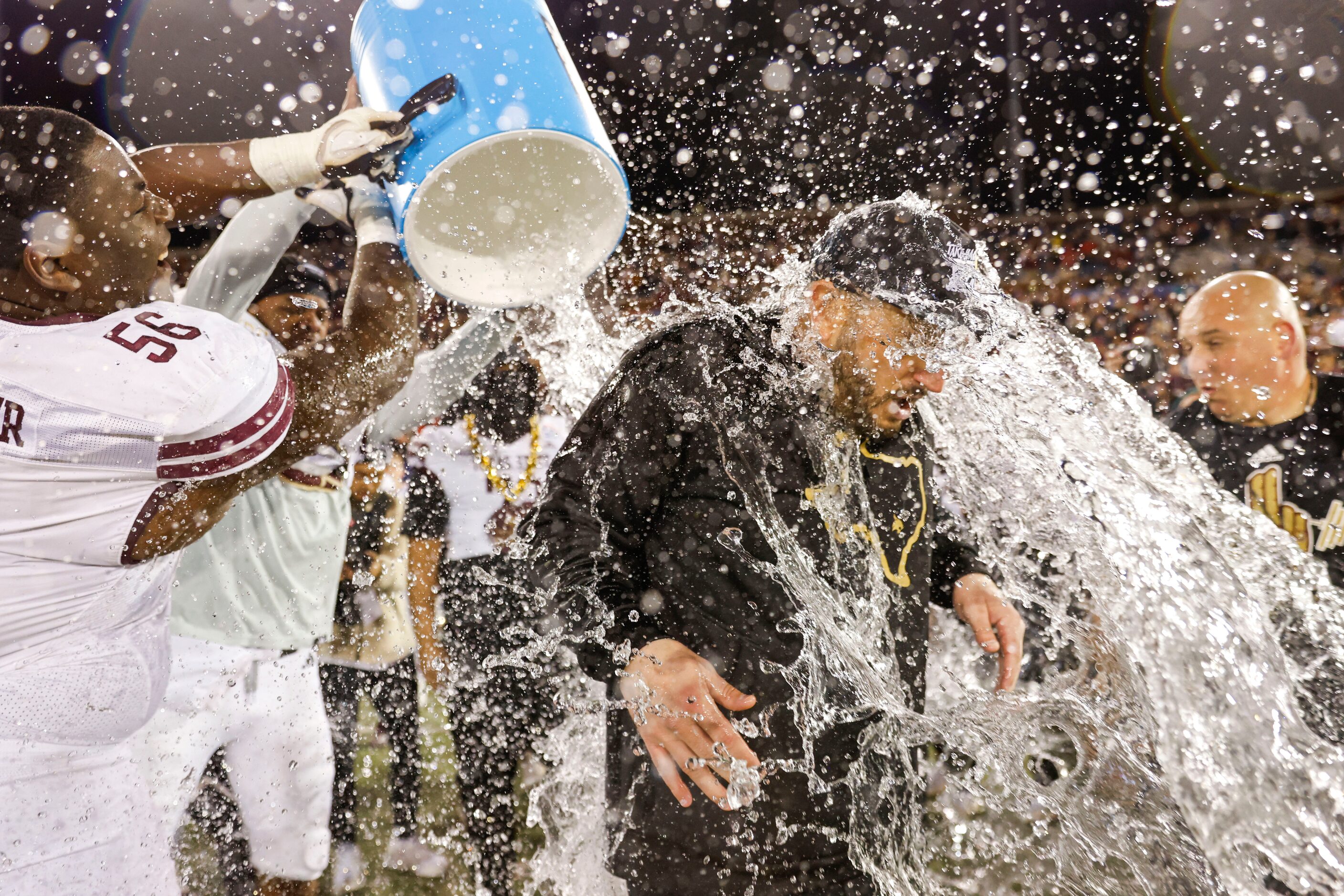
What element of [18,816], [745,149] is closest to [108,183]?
[18,816]

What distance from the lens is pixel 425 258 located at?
1433mm

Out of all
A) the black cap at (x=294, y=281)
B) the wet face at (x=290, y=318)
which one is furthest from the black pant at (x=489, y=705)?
the black cap at (x=294, y=281)

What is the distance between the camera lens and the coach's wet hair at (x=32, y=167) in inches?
43.1

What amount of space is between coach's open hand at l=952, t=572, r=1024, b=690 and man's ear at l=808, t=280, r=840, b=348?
0.71 m

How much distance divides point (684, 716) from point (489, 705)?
2.92 metres

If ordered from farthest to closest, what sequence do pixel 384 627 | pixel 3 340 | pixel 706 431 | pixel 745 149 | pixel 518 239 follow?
pixel 745 149, pixel 384 627, pixel 518 239, pixel 706 431, pixel 3 340

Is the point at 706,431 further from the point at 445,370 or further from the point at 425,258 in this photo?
the point at 445,370

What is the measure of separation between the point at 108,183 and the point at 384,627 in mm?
2477

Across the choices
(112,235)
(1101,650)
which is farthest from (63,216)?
(1101,650)

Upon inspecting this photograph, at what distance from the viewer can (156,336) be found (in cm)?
110

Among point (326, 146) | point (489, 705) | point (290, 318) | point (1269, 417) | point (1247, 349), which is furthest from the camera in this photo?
point (489, 705)

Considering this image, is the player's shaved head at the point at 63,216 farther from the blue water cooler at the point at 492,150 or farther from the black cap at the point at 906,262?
the black cap at the point at 906,262

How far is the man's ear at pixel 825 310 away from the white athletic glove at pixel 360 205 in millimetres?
842

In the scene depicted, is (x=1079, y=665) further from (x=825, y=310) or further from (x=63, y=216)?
(x=63, y=216)
